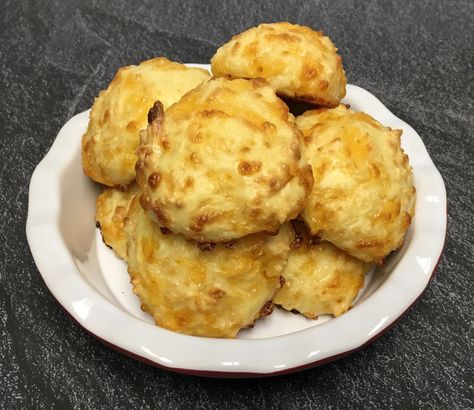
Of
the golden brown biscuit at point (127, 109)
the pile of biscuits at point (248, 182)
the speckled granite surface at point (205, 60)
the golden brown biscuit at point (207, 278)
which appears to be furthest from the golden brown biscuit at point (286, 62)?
the speckled granite surface at point (205, 60)

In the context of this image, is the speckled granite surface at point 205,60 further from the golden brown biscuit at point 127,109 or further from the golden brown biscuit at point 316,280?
the golden brown biscuit at point 127,109

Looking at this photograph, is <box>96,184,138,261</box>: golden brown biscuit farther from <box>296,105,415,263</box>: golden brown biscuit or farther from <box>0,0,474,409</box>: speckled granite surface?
<box>296,105,415,263</box>: golden brown biscuit

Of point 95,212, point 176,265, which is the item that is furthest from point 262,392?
point 95,212

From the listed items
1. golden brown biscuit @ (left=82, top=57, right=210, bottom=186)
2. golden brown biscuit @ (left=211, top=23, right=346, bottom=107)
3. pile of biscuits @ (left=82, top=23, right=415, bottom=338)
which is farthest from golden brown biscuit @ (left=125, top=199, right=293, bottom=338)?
golden brown biscuit @ (left=211, top=23, right=346, bottom=107)

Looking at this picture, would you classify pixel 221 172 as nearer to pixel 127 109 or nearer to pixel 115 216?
pixel 127 109

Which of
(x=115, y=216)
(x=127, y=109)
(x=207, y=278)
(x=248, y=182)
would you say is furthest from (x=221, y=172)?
(x=115, y=216)

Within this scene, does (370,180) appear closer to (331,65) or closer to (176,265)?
(331,65)

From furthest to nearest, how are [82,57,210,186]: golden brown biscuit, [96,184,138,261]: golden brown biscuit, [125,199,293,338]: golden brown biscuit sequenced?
[96,184,138,261]: golden brown biscuit, [82,57,210,186]: golden brown biscuit, [125,199,293,338]: golden brown biscuit
